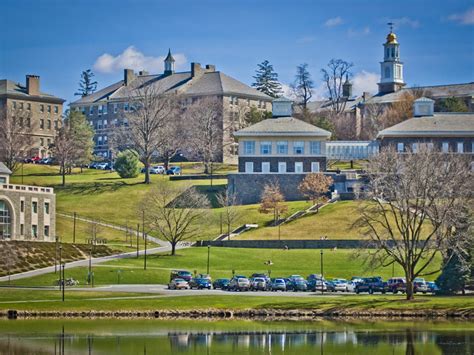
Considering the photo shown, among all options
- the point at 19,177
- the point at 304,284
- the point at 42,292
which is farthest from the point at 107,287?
the point at 19,177

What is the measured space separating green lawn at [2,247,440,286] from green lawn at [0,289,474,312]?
9.33 m

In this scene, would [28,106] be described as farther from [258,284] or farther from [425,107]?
[258,284]

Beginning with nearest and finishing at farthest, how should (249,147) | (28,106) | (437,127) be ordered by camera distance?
(249,147) < (437,127) < (28,106)

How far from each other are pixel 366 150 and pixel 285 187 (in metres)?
23.6

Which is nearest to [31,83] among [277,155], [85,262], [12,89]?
[12,89]

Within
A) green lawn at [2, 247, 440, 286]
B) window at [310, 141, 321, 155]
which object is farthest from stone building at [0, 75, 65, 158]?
green lawn at [2, 247, 440, 286]

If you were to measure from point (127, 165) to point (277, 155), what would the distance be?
2086 cm

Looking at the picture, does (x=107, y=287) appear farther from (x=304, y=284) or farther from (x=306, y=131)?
(x=306, y=131)

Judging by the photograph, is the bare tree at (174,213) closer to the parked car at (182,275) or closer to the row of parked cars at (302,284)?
the parked car at (182,275)

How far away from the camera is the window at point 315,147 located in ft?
487

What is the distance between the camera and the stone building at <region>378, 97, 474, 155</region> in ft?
494

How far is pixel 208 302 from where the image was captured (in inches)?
3317

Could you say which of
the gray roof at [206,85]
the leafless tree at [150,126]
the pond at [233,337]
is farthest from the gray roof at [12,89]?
the pond at [233,337]

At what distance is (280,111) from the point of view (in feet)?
511
